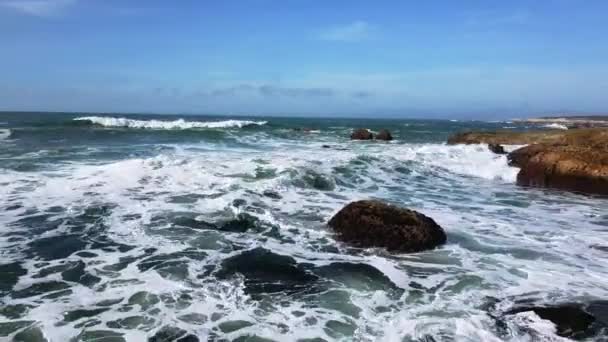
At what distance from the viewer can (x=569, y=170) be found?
46.2 ft

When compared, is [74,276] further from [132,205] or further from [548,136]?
[548,136]

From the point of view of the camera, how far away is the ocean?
492 cm

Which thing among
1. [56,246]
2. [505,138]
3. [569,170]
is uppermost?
[505,138]

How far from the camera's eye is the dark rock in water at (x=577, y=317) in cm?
477

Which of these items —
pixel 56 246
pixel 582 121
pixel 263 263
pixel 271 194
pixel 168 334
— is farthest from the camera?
pixel 582 121

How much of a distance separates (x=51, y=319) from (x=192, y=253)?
2391mm

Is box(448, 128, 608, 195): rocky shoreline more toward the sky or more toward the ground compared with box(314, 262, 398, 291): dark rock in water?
more toward the sky

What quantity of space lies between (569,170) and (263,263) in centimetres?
1102

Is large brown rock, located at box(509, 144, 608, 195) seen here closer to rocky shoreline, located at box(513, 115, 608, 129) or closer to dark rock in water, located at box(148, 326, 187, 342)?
dark rock in water, located at box(148, 326, 187, 342)

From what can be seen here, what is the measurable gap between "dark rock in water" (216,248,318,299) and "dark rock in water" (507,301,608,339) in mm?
2443

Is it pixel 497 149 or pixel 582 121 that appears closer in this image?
pixel 497 149

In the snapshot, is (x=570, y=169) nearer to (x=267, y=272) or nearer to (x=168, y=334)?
(x=267, y=272)

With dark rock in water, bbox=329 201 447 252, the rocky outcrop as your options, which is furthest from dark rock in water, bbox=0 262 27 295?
the rocky outcrop

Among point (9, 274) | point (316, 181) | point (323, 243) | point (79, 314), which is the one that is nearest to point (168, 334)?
point (79, 314)
